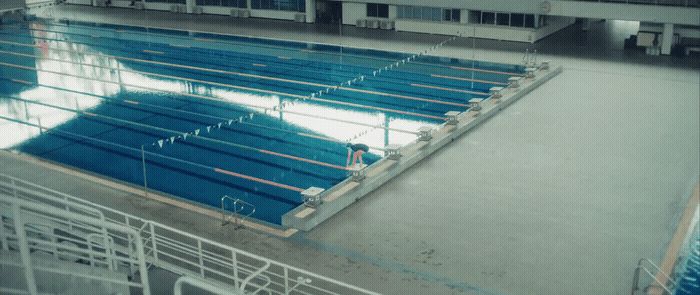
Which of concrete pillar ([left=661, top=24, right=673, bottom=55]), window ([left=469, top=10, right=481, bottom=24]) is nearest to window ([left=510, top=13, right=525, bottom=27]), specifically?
window ([left=469, top=10, right=481, bottom=24])

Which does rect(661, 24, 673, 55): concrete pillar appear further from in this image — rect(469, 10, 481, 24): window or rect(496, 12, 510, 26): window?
rect(469, 10, 481, 24): window

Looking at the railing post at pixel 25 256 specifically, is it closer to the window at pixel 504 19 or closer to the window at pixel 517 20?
the window at pixel 504 19

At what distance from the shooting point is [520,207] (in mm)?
13453

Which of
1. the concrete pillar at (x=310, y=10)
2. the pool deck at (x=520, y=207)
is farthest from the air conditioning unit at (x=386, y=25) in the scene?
the pool deck at (x=520, y=207)

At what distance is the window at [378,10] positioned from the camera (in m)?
34.5

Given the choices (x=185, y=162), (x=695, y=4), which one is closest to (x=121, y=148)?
Answer: (x=185, y=162)

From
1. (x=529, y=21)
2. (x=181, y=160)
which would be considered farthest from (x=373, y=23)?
(x=181, y=160)

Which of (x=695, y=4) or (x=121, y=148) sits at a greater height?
(x=695, y=4)

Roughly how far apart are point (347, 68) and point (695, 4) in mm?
13354

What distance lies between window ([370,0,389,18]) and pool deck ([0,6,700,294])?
14080 millimetres

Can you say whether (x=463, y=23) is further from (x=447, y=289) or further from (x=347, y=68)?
(x=447, y=289)

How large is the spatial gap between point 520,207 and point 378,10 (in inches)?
892

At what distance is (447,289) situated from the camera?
10.6 m

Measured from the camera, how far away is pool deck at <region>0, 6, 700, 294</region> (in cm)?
1106
